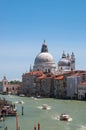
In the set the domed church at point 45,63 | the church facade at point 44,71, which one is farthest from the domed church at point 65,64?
the domed church at point 45,63

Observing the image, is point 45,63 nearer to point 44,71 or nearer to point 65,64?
point 44,71

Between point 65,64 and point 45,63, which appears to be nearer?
point 45,63

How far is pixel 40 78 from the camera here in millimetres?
68938

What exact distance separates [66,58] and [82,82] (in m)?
30.5

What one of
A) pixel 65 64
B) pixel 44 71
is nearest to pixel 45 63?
pixel 44 71

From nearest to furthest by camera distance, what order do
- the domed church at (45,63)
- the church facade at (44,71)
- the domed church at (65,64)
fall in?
the church facade at (44,71) → the domed church at (45,63) → the domed church at (65,64)

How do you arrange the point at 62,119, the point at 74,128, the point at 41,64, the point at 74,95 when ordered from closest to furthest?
the point at 74,128
the point at 62,119
the point at 74,95
the point at 41,64

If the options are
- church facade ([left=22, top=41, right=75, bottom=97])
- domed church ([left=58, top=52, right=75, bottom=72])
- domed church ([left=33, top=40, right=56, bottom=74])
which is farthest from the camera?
domed church ([left=58, top=52, right=75, bottom=72])

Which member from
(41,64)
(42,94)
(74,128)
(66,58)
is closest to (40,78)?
(42,94)

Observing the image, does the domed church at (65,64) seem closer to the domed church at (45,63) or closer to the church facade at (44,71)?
the church facade at (44,71)

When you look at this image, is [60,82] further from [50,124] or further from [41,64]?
[50,124]

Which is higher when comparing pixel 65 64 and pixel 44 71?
pixel 65 64

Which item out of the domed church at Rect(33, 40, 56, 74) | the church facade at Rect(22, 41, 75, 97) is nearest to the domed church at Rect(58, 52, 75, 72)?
the church facade at Rect(22, 41, 75, 97)

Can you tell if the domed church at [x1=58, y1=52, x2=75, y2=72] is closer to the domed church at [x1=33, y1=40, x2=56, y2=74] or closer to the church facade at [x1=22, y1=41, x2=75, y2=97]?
the church facade at [x1=22, y1=41, x2=75, y2=97]
